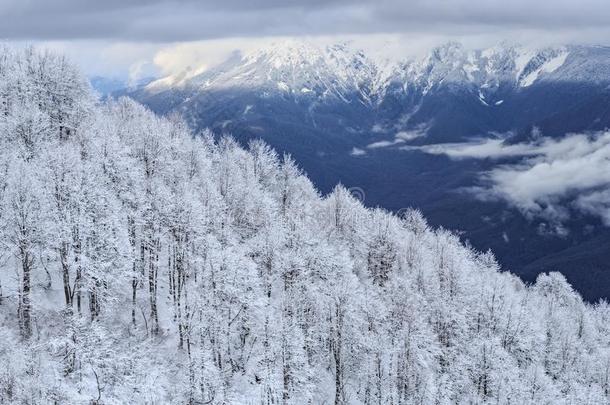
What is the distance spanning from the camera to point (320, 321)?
76938 millimetres

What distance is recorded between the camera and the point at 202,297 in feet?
222

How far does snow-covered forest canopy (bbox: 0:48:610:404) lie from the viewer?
5656 cm

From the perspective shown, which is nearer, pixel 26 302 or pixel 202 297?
pixel 26 302

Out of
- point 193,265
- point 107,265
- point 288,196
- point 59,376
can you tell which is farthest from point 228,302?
point 288,196

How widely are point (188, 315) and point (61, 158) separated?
23992 mm

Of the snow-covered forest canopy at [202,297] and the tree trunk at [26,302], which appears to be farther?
the snow-covered forest canopy at [202,297]

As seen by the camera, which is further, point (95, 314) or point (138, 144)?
point (138, 144)

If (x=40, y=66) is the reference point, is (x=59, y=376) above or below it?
below

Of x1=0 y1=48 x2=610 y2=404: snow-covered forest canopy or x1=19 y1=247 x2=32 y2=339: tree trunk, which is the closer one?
A: x1=19 y1=247 x2=32 y2=339: tree trunk

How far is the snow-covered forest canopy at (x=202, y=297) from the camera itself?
2227 inches

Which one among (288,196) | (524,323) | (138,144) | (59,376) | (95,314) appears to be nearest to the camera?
(59,376)

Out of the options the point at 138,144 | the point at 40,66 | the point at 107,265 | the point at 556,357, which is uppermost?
the point at 40,66

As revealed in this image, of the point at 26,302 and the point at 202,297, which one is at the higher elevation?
the point at 202,297

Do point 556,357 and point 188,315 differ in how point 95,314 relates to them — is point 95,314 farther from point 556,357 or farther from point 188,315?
point 556,357
